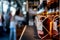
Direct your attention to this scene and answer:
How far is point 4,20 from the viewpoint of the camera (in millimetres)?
1642

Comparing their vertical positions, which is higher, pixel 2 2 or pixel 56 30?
pixel 2 2

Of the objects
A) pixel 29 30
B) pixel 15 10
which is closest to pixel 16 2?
pixel 15 10

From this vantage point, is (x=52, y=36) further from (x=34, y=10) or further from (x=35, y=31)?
(x=34, y=10)

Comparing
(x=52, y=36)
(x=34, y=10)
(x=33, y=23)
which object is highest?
(x=34, y=10)

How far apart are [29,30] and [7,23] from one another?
0.22 metres

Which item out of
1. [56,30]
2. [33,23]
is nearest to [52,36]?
[56,30]

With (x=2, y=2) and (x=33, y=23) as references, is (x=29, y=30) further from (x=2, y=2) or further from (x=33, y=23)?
(x=2, y=2)

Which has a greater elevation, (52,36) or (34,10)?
(34,10)

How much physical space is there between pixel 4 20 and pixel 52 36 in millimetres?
480

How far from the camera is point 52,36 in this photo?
1.69 m

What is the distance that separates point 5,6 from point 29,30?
32 centimetres

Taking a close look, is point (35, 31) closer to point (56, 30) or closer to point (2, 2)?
point (56, 30)

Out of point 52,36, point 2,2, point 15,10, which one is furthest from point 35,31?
point 2,2

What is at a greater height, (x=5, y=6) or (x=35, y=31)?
(x=5, y=6)
